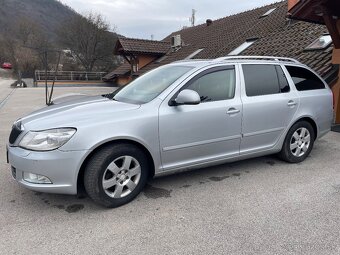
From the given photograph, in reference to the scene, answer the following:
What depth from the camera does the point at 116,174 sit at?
3.39m

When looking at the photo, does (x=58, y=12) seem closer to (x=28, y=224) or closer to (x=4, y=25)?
(x=4, y=25)

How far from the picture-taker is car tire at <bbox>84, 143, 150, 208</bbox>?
3252mm

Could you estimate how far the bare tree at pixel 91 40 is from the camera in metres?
38.1

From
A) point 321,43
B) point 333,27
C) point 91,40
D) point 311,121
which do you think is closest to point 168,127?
point 311,121

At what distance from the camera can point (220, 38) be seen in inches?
722

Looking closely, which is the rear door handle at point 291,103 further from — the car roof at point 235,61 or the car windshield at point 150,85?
the car windshield at point 150,85

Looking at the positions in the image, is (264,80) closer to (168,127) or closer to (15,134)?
(168,127)

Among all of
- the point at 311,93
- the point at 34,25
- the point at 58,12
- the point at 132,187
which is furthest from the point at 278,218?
the point at 58,12

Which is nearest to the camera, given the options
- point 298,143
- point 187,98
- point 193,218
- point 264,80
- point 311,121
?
point 193,218

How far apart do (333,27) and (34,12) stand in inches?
3299

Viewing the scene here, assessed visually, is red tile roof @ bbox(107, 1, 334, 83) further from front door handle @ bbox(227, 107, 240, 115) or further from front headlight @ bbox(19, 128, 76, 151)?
front headlight @ bbox(19, 128, 76, 151)

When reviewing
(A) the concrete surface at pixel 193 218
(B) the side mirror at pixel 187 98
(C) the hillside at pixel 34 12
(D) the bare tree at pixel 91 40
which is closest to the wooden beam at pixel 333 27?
(A) the concrete surface at pixel 193 218

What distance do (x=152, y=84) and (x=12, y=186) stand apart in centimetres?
225

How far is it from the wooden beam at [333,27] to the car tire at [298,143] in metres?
3.16
